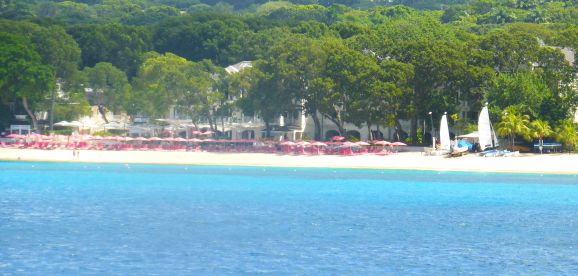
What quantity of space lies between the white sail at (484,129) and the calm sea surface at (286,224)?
3994 mm

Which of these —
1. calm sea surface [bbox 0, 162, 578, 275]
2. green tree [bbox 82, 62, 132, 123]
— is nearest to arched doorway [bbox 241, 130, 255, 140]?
green tree [bbox 82, 62, 132, 123]

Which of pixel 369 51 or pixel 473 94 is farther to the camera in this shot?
pixel 369 51

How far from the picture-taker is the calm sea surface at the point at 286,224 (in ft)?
110

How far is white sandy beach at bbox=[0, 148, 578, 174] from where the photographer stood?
238ft

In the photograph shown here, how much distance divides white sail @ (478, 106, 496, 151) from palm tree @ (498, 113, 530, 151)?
1059 mm

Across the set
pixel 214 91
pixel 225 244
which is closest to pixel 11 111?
pixel 214 91

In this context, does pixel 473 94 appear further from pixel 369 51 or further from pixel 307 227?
pixel 307 227

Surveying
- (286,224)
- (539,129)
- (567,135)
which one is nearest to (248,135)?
(539,129)

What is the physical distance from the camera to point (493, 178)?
70.9 m

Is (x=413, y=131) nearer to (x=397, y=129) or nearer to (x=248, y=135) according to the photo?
(x=397, y=129)

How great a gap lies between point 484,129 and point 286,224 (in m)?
33.9

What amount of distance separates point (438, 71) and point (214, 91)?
73.8 feet

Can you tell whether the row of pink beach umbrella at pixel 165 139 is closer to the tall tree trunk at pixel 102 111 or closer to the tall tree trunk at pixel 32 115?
the tall tree trunk at pixel 32 115

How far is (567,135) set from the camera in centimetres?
7538
